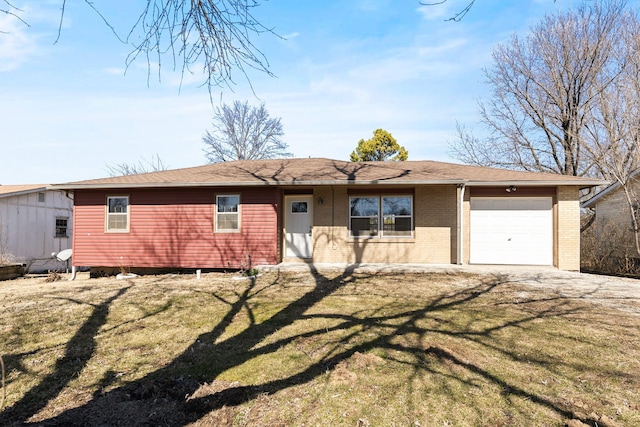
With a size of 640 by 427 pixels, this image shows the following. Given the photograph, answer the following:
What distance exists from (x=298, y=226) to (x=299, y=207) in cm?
71

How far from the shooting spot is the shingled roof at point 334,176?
11.2m

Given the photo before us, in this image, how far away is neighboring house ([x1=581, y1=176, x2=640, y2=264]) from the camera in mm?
13609

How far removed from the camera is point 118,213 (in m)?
12.8

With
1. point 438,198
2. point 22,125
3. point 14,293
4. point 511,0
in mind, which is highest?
point 511,0

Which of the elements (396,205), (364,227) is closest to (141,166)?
(364,227)

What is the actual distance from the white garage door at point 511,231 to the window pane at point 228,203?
8.25 m

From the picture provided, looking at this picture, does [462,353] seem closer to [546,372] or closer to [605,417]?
[546,372]

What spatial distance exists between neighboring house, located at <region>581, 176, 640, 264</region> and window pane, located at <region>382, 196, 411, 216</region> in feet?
27.9

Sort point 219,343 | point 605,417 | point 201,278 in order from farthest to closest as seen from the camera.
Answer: point 201,278, point 219,343, point 605,417

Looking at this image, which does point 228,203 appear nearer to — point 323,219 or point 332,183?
point 323,219

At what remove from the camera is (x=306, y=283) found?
30.5 feet

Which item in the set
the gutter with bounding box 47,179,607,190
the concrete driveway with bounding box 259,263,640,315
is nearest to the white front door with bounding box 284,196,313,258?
the concrete driveway with bounding box 259,263,640,315

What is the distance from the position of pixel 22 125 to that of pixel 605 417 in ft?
32.6

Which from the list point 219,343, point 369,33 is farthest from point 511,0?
point 219,343
